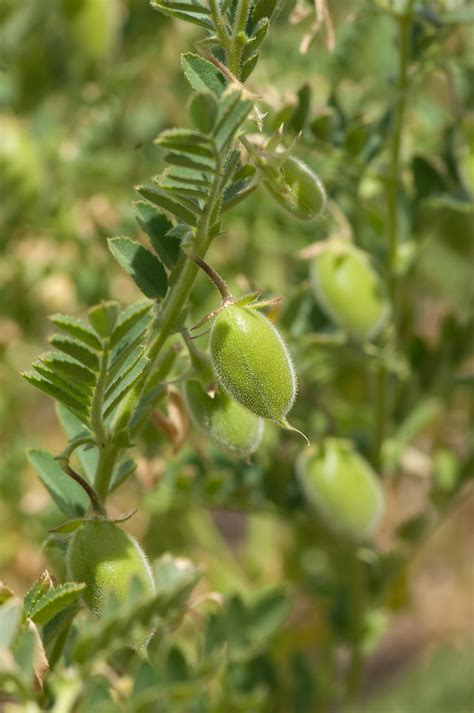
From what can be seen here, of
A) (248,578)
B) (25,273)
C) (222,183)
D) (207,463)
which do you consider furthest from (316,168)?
(248,578)

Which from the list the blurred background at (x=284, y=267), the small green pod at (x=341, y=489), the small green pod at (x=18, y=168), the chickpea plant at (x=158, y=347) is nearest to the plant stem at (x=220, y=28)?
the chickpea plant at (x=158, y=347)

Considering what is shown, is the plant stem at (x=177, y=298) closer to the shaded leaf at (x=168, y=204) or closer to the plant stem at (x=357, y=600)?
the shaded leaf at (x=168, y=204)

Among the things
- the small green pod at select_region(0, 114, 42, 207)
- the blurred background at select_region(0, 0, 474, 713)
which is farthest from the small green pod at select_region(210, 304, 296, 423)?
the small green pod at select_region(0, 114, 42, 207)

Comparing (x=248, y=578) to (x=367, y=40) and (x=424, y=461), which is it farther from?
(x=367, y=40)

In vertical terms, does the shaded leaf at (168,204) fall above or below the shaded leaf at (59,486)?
above

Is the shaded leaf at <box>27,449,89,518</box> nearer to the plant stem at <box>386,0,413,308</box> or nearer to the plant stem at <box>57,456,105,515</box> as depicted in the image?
the plant stem at <box>57,456,105,515</box>

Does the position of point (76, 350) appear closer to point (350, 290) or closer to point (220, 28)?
point (220, 28)
